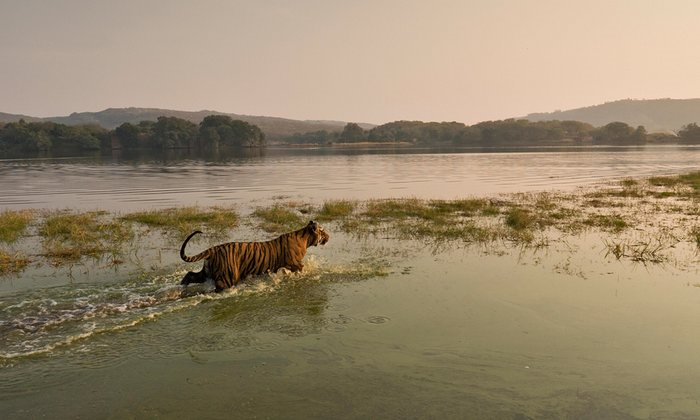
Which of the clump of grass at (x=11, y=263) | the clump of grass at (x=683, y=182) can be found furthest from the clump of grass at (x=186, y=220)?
the clump of grass at (x=683, y=182)

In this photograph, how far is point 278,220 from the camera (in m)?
18.1

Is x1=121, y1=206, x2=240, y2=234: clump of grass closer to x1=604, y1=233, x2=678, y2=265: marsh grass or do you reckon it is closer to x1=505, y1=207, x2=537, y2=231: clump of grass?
x1=505, y1=207, x2=537, y2=231: clump of grass

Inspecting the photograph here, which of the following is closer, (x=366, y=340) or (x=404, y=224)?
(x=366, y=340)

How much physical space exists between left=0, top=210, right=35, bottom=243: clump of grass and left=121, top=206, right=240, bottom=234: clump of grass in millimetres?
3346

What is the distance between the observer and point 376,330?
7562mm

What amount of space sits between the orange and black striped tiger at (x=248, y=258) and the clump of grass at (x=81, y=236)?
490 centimetres

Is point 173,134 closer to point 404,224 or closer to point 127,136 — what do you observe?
point 127,136

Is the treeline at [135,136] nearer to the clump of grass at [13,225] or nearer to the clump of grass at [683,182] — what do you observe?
the clump of grass at [13,225]

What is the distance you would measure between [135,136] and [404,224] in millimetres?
141673

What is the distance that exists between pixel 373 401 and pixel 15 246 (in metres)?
13.1

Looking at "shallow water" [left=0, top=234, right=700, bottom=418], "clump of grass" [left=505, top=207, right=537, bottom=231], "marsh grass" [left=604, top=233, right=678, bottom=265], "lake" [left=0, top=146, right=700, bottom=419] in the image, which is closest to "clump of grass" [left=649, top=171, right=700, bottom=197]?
"clump of grass" [left=505, top=207, right=537, bottom=231]

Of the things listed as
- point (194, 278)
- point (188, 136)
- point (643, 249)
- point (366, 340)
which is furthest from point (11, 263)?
point (188, 136)

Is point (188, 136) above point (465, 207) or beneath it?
above

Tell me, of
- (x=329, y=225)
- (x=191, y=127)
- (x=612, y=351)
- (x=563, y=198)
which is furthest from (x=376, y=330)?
(x=191, y=127)
